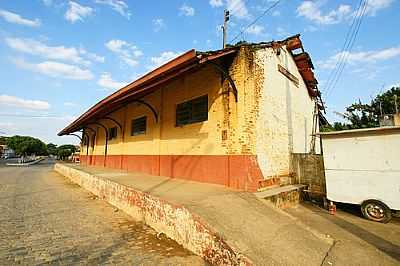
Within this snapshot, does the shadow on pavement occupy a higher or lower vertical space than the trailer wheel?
lower

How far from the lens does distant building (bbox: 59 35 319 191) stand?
6.46 metres

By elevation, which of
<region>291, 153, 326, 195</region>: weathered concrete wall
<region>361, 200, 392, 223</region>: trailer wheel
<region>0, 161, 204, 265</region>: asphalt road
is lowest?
<region>0, 161, 204, 265</region>: asphalt road

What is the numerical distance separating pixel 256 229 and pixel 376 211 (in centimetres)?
404

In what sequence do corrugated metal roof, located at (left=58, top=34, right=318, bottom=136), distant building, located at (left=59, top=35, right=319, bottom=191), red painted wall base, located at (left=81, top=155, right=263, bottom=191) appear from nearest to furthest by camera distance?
corrugated metal roof, located at (left=58, top=34, right=318, bottom=136)
red painted wall base, located at (left=81, top=155, right=263, bottom=191)
distant building, located at (left=59, top=35, right=319, bottom=191)

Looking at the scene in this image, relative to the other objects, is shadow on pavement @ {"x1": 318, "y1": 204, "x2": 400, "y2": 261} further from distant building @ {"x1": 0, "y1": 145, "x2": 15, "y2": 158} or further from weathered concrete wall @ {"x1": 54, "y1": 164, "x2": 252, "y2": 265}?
distant building @ {"x1": 0, "y1": 145, "x2": 15, "y2": 158}

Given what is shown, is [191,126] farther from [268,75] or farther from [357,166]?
[357,166]

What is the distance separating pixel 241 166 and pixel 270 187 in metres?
1.37

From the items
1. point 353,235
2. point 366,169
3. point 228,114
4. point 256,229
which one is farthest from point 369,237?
point 228,114

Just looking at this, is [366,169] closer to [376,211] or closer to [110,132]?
[376,211]

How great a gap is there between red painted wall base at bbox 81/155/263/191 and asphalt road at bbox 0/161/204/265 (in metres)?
2.36

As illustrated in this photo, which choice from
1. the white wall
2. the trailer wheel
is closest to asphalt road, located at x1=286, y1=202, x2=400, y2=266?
the trailer wheel

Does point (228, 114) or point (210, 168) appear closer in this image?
point (228, 114)

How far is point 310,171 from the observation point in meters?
8.15

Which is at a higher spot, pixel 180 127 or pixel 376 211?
pixel 180 127
